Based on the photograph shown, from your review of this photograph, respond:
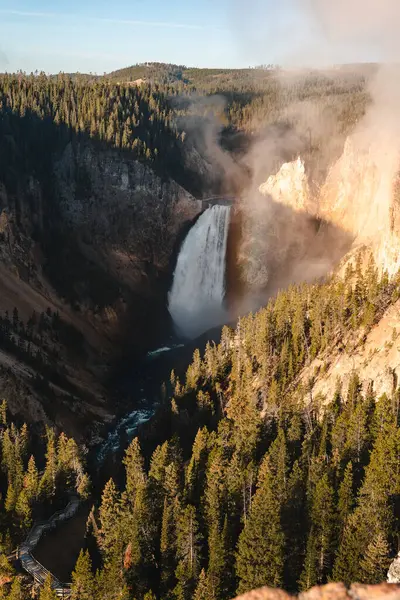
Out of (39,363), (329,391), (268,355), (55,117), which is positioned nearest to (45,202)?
(55,117)

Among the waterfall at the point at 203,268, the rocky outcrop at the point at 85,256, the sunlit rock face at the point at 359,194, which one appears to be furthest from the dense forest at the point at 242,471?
the waterfall at the point at 203,268

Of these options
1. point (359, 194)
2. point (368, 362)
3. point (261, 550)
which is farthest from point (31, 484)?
point (359, 194)

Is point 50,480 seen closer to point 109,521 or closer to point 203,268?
point 109,521

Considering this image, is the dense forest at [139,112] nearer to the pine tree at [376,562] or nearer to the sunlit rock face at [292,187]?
the sunlit rock face at [292,187]

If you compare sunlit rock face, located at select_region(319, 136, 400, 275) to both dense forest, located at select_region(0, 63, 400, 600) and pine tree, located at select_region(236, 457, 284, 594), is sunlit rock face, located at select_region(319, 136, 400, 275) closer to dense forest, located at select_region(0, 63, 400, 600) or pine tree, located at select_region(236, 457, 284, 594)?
dense forest, located at select_region(0, 63, 400, 600)

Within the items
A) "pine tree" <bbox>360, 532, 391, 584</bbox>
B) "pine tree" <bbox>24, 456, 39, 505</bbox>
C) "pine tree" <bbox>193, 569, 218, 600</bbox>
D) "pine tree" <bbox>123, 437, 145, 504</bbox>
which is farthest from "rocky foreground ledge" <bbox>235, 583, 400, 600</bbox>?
"pine tree" <bbox>24, 456, 39, 505</bbox>
